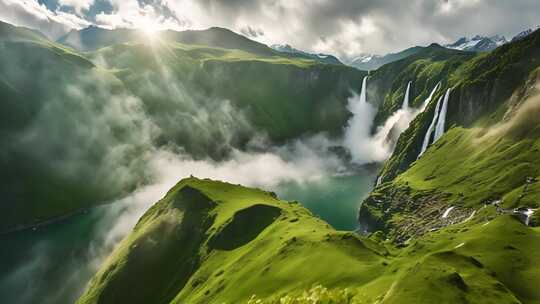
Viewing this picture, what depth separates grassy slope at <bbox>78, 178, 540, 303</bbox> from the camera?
4009 centimetres

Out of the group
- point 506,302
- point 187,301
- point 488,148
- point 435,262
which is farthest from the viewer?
point 488,148

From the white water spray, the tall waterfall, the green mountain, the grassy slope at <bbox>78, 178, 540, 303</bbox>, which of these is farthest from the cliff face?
the grassy slope at <bbox>78, 178, 540, 303</bbox>

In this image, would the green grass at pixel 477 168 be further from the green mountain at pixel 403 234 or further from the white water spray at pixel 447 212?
the white water spray at pixel 447 212

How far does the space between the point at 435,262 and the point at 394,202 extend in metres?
114

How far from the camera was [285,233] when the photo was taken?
94.4m

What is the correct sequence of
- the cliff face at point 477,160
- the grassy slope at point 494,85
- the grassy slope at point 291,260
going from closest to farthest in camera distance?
1. the grassy slope at point 291,260
2. the cliff face at point 477,160
3. the grassy slope at point 494,85

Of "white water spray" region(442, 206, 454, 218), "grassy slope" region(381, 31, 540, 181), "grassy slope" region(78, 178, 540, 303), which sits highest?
"grassy slope" region(381, 31, 540, 181)

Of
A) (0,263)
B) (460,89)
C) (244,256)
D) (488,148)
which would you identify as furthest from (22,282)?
(460,89)

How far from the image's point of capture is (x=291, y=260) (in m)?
76.3

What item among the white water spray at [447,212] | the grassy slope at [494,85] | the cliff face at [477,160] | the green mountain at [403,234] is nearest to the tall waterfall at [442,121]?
the grassy slope at [494,85]

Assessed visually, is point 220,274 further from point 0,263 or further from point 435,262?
point 0,263

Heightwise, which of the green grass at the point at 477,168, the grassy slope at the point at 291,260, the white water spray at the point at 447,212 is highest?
the green grass at the point at 477,168

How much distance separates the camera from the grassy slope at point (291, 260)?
40.1 m

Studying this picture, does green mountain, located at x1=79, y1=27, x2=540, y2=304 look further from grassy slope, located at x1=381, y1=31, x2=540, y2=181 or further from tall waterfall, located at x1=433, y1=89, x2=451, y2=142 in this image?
tall waterfall, located at x1=433, y1=89, x2=451, y2=142
